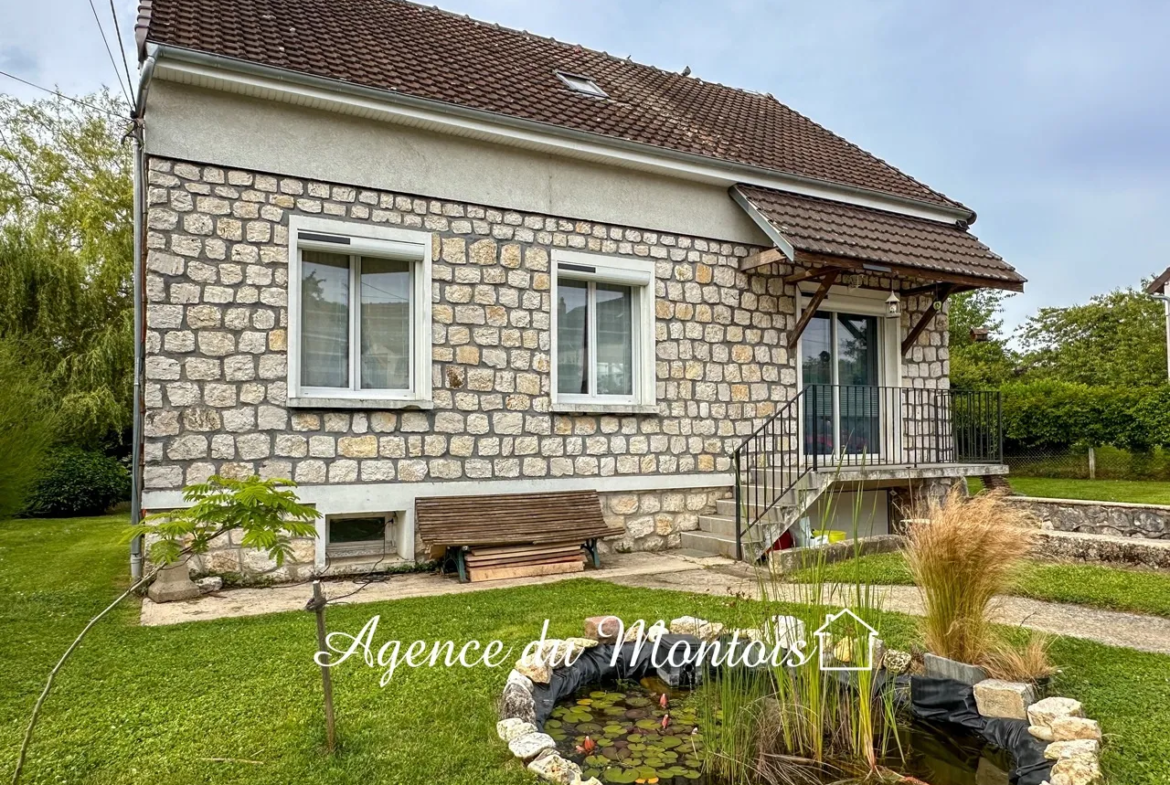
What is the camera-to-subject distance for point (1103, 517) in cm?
887

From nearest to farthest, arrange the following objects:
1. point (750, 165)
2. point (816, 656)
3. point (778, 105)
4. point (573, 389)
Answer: point (816, 656), point (573, 389), point (750, 165), point (778, 105)

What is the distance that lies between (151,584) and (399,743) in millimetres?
4075

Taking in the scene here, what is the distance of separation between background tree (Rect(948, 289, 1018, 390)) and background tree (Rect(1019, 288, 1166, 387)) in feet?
4.60

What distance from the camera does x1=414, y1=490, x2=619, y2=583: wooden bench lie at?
21.6ft

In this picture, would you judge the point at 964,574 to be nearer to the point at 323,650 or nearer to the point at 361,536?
the point at 323,650

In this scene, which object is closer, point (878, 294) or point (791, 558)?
point (791, 558)

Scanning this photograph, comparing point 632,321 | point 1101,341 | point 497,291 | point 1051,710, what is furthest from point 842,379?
point 1101,341

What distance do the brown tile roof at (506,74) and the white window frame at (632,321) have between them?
1.31 metres

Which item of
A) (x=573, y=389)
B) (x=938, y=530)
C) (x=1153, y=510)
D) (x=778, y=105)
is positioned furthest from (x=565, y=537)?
(x=778, y=105)

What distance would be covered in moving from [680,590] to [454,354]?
9.87 ft

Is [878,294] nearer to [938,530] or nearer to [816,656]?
[938,530]

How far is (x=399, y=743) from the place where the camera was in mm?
2965

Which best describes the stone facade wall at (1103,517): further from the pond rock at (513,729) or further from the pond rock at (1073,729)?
the pond rock at (513,729)

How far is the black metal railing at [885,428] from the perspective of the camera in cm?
882
